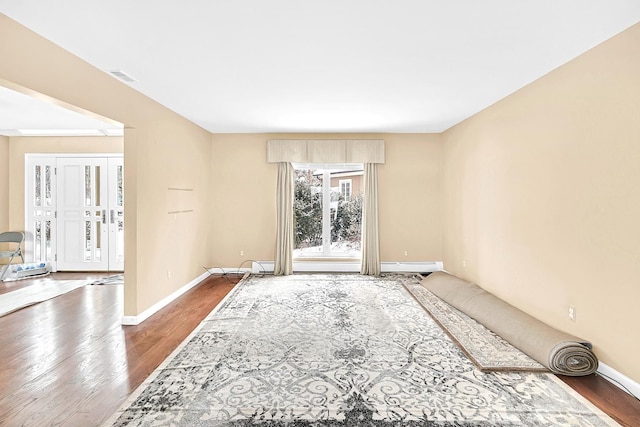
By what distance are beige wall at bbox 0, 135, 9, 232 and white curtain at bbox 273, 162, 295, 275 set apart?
17.1 feet

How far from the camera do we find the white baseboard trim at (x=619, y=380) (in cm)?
236

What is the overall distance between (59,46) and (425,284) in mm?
5334

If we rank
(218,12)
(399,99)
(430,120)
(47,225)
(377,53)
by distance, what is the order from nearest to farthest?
(218,12) → (377,53) → (399,99) → (430,120) → (47,225)

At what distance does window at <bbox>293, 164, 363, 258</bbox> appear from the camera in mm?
6523

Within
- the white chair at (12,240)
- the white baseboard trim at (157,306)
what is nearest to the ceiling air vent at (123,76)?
the white baseboard trim at (157,306)

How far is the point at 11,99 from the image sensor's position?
13.6ft

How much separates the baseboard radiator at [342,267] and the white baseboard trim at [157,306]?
4.00ft

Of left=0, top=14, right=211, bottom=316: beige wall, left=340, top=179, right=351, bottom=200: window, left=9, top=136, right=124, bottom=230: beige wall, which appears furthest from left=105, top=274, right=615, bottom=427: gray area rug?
left=9, top=136, right=124, bottom=230: beige wall

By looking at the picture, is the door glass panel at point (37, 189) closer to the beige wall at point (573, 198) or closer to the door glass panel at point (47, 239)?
the door glass panel at point (47, 239)

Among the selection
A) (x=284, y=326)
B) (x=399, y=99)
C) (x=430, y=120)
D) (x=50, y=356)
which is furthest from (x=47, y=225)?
(x=430, y=120)

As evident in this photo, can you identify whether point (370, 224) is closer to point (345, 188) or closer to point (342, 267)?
point (345, 188)

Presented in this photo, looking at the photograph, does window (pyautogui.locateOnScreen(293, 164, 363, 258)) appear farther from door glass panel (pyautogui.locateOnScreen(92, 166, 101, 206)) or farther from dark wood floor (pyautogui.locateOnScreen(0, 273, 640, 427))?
door glass panel (pyautogui.locateOnScreen(92, 166, 101, 206))

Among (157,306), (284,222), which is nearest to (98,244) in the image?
(157,306)

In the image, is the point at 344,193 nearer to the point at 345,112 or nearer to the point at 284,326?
the point at 345,112
